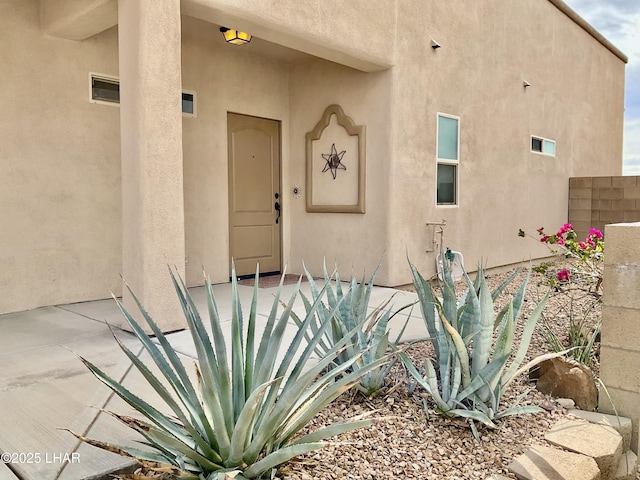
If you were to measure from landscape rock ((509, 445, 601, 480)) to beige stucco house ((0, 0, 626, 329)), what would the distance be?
2.81 metres

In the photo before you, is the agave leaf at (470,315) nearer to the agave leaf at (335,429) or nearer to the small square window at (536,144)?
the agave leaf at (335,429)

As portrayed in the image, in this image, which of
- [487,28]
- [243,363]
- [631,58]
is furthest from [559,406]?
[631,58]

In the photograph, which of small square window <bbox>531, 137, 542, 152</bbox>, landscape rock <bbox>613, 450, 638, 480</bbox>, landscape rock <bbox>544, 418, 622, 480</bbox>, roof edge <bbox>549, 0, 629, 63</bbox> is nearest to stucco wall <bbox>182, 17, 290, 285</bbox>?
landscape rock <bbox>544, 418, 622, 480</bbox>

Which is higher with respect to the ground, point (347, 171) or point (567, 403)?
point (347, 171)

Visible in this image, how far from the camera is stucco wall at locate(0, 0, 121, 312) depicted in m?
4.61

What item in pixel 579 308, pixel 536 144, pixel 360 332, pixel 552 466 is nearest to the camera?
pixel 552 466

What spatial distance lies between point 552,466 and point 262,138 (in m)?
5.53

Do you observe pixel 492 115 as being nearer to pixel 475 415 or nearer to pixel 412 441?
pixel 475 415

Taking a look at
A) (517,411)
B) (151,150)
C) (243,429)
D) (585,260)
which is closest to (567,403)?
(517,411)

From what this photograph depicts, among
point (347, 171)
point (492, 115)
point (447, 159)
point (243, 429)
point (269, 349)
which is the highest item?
point (492, 115)

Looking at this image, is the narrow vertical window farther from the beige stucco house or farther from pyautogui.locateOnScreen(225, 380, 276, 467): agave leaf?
pyautogui.locateOnScreen(225, 380, 276, 467): agave leaf

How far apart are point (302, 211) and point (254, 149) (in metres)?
1.09

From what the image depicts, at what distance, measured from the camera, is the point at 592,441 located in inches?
99.4

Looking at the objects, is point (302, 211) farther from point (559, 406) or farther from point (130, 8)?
point (559, 406)
